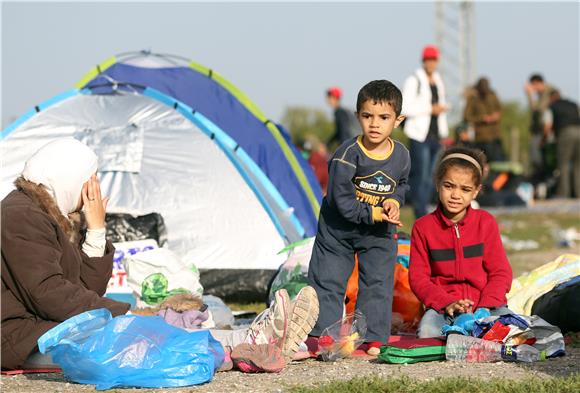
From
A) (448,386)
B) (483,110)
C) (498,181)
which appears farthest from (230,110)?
(498,181)

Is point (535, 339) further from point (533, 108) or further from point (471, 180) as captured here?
point (533, 108)

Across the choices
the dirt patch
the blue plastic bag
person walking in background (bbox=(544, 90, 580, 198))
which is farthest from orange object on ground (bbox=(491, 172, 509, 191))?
the blue plastic bag

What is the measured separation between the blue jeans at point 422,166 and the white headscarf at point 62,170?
19.8 ft

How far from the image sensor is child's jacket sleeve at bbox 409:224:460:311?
234 inches

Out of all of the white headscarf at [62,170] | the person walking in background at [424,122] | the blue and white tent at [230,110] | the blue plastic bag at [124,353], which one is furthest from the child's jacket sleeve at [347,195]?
the person walking in background at [424,122]

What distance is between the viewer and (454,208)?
6.11m

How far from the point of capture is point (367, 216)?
5.61 metres

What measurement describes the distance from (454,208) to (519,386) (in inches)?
68.2

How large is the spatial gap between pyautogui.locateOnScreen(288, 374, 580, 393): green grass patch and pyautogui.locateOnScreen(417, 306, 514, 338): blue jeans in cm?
112

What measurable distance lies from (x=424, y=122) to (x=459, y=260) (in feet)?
16.6

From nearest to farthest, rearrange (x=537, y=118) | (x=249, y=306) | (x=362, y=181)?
(x=362, y=181), (x=249, y=306), (x=537, y=118)

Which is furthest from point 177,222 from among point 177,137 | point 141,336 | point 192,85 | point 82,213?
point 141,336

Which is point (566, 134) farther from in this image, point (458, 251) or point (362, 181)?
point (362, 181)

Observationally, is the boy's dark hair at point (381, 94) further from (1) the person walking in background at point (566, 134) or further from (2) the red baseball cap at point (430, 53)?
(1) the person walking in background at point (566, 134)
